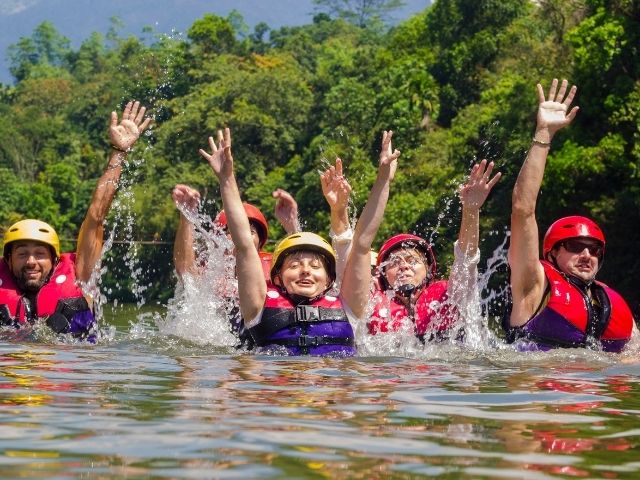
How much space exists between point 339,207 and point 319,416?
3.15m

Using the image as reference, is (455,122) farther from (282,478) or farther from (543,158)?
(282,478)

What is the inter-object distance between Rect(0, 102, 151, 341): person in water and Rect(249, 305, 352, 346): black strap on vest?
5.93 ft

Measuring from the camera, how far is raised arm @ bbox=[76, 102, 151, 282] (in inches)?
417

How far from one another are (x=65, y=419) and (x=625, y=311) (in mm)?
5076

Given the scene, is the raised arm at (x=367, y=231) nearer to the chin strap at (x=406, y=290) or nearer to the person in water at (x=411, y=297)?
the person in water at (x=411, y=297)

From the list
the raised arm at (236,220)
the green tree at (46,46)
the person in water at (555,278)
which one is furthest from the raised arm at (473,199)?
the green tree at (46,46)

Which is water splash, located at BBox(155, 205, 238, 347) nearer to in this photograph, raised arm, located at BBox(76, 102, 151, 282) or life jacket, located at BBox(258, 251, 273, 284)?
life jacket, located at BBox(258, 251, 273, 284)

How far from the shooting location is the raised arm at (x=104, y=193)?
34.7 feet

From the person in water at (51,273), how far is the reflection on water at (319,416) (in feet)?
3.62

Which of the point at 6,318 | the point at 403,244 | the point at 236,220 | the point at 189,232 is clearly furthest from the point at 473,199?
the point at 6,318

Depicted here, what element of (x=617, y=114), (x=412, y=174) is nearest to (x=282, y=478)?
(x=617, y=114)

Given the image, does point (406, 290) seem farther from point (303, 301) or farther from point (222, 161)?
point (222, 161)

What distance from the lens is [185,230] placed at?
12.2 m

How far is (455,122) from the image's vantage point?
45938mm
